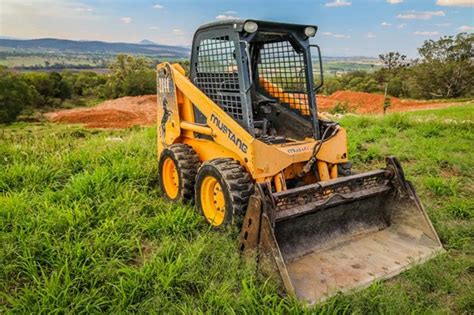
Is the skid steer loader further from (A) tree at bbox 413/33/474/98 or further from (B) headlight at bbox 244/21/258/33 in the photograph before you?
(A) tree at bbox 413/33/474/98

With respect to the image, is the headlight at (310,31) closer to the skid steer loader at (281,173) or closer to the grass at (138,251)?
the skid steer loader at (281,173)

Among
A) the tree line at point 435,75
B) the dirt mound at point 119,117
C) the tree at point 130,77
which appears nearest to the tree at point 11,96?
the dirt mound at point 119,117

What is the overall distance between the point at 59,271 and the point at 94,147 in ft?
12.8

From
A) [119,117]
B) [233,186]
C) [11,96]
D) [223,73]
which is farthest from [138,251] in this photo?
[11,96]

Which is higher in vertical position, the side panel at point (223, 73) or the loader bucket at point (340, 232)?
the side panel at point (223, 73)

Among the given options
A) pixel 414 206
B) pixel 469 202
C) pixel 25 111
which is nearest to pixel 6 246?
pixel 414 206

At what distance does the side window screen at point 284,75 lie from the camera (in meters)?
4.66

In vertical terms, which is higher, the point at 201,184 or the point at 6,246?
the point at 201,184

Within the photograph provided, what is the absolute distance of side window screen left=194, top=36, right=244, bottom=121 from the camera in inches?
169

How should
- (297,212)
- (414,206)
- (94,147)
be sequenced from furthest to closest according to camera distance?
(94,147), (414,206), (297,212)

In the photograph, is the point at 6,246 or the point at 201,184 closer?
the point at 6,246

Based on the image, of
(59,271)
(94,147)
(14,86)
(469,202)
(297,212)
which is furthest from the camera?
(14,86)

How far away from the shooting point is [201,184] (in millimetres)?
4289

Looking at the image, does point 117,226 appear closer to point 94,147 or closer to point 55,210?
point 55,210
